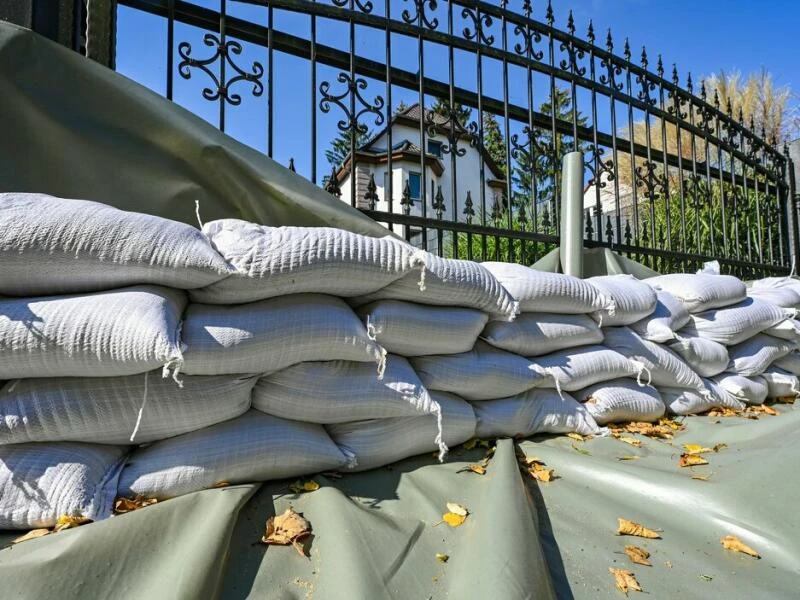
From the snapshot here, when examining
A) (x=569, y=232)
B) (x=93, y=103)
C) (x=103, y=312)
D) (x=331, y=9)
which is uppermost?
(x=331, y=9)

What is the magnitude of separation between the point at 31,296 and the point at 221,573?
814 mm

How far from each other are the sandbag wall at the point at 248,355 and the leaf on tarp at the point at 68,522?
0.01 meters

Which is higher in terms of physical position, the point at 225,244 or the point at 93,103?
the point at 93,103

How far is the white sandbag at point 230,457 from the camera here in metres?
1.13

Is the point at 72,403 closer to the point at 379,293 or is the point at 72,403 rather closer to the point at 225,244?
the point at 225,244

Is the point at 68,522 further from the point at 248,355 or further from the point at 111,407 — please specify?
the point at 248,355

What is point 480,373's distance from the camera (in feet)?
5.38

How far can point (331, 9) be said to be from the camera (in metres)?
2.44

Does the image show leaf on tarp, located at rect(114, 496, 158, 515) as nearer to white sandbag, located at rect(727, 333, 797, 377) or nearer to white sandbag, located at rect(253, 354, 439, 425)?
white sandbag, located at rect(253, 354, 439, 425)

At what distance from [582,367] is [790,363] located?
187 centimetres

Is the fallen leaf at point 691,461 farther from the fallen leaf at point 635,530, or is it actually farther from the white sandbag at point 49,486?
the white sandbag at point 49,486

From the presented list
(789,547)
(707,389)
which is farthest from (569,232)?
(789,547)

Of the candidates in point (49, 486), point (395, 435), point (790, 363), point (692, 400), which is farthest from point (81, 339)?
point (790, 363)

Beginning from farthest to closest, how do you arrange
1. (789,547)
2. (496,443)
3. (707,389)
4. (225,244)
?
(707,389), (496,443), (225,244), (789,547)
